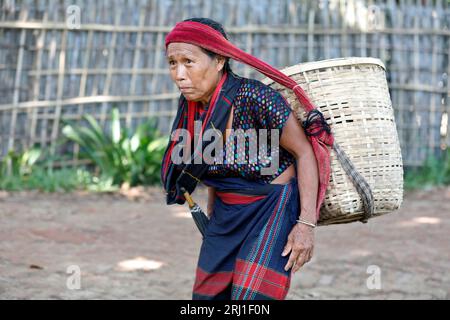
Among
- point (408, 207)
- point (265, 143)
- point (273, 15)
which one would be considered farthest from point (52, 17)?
point (265, 143)

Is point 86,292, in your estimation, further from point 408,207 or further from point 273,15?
point 273,15

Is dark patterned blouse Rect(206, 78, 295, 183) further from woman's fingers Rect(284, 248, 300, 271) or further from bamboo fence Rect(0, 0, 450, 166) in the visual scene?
bamboo fence Rect(0, 0, 450, 166)

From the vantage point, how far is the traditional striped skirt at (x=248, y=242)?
2436mm

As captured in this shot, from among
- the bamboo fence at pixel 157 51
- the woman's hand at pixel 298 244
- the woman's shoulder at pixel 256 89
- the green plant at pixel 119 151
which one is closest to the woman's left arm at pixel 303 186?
the woman's hand at pixel 298 244

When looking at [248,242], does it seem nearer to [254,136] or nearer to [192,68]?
[254,136]

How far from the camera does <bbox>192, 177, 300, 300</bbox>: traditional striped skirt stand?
2436 millimetres

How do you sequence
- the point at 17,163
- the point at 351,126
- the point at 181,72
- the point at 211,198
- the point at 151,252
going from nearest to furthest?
the point at 181,72
the point at 351,126
the point at 211,198
the point at 151,252
the point at 17,163

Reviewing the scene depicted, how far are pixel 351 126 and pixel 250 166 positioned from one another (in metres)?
0.40

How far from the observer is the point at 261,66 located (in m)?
2.42

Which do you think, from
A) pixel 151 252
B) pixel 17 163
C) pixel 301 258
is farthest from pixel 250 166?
pixel 17 163

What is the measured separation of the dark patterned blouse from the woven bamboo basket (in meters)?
0.13

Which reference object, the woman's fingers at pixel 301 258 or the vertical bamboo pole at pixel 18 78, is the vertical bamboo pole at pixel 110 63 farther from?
the woman's fingers at pixel 301 258

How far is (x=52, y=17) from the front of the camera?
7727 mm

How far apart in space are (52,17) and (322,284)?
4726 millimetres
